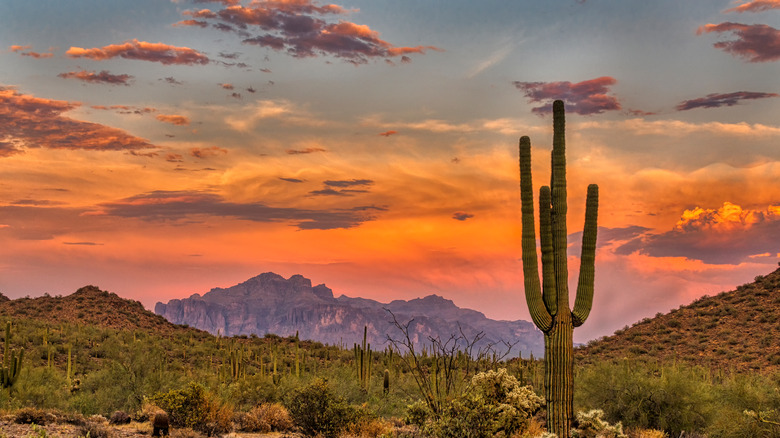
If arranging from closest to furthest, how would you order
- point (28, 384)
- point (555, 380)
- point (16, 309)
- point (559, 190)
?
point (555, 380)
point (559, 190)
point (28, 384)
point (16, 309)

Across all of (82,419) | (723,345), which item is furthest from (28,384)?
(723,345)

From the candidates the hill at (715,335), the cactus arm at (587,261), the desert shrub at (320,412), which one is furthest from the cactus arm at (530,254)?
the hill at (715,335)

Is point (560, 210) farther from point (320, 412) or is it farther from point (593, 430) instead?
point (320, 412)

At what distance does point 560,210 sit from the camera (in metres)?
16.2

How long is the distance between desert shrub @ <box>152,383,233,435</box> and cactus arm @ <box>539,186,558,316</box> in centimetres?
1045

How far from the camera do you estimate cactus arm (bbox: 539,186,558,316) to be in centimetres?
1565

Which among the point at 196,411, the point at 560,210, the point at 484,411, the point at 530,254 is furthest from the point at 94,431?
the point at 560,210

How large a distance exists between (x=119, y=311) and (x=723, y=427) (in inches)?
2330

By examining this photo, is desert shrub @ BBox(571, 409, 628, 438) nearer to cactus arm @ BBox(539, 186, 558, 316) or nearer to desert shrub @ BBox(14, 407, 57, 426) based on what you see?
cactus arm @ BBox(539, 186, 558, 316)

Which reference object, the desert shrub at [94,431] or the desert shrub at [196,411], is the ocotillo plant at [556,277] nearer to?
the desert shrub at [196,411]

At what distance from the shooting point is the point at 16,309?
208 ft

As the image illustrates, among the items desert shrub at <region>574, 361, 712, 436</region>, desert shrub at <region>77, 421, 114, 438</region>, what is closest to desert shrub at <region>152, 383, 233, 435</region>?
desert shrub at <region>77, 421, 114, 438</region>

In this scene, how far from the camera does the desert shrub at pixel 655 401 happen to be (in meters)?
20.0

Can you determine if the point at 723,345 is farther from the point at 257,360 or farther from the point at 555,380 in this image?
the point at 555,380
